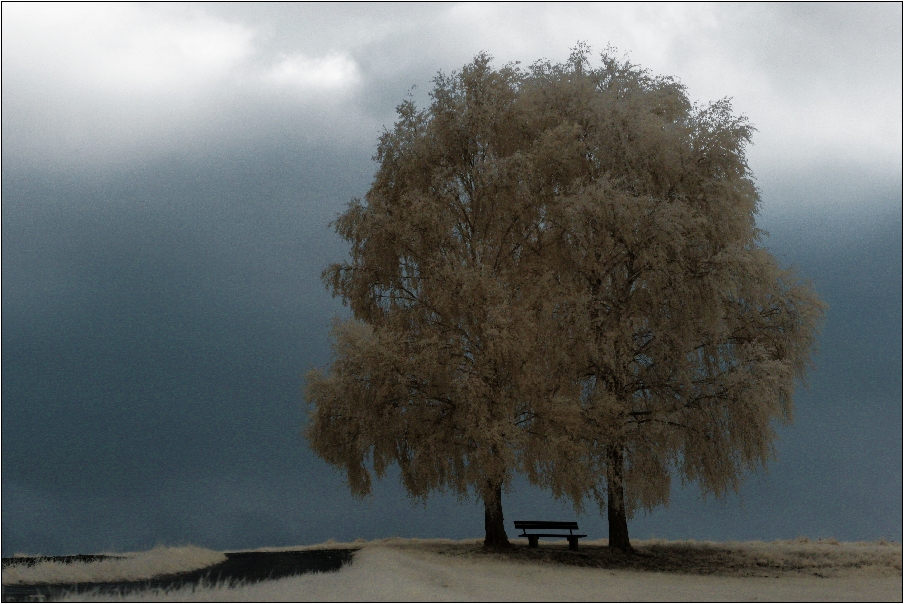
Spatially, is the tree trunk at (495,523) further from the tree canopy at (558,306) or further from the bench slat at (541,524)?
the bench slat at (541,524)

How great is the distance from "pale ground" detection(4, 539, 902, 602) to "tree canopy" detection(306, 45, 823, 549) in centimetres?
153

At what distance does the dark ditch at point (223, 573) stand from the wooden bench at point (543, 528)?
13.5 feet

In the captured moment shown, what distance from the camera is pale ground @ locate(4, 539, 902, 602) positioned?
1126 cm

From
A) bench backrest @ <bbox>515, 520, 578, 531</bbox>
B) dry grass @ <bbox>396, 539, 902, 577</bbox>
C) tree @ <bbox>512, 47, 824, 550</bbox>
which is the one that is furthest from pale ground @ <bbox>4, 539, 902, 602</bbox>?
tree @ <bbox>512, 47, 824, 550</bbox>

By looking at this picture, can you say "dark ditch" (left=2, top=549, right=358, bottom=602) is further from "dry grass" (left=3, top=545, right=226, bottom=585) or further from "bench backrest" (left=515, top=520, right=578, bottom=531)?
"bench backrest" (left=515, top=520, right=578, bottom=531)

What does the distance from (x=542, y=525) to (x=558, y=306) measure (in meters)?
5.40

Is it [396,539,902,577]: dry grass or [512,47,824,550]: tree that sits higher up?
[512,47,824,550]: tree

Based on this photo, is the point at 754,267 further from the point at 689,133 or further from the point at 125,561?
the point at 125,561

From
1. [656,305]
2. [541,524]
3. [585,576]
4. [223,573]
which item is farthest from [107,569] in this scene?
[656,305]

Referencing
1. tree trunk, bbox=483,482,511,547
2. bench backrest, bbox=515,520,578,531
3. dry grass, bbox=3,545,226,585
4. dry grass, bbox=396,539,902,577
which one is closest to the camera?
dry grass, bbox=3,545,226,585

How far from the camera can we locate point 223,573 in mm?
13281

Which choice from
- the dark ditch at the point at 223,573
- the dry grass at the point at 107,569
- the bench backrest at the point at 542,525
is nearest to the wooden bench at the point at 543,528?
the bench backrest at the point at 542,525

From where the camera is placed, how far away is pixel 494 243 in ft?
62.1

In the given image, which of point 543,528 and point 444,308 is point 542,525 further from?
point 444,308
